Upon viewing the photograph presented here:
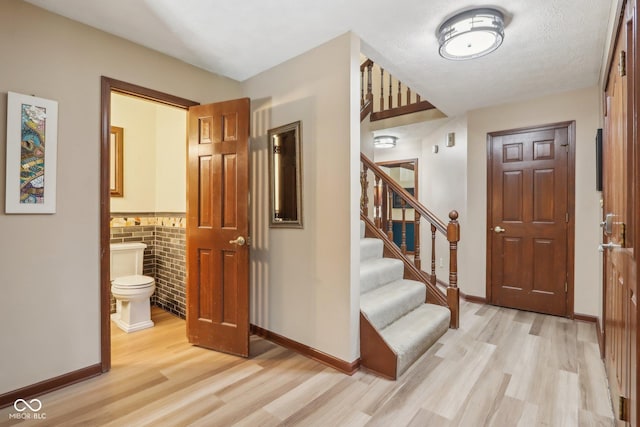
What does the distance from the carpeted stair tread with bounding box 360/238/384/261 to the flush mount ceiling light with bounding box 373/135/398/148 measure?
229 centimetres

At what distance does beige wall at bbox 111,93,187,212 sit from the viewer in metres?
3.52

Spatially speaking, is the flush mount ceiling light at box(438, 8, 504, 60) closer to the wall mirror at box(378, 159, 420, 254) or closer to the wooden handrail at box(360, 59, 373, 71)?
the wooden handrail at box(360, 59, 373, 71)

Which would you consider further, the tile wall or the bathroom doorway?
the tile wall

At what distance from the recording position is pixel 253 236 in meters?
2.96

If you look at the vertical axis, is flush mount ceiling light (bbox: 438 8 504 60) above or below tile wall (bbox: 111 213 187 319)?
above

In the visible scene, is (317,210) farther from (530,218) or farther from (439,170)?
(439,170)

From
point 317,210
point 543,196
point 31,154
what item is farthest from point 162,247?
point 543,196

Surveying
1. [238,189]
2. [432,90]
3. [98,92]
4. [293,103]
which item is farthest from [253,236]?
[432,90]

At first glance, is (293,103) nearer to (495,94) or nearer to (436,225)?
(436,225)

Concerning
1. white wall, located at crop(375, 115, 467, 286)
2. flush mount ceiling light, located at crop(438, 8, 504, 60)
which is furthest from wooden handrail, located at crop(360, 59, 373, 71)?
flush mount ceiling light, located at crop(438, 8, 504, 60)

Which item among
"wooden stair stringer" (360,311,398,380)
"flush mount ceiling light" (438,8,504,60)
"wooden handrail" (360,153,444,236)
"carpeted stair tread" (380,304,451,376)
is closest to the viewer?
"flush mount ceiling light" (438,8,504,60)

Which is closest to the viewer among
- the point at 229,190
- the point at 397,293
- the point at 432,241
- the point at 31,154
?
the point at 31,154

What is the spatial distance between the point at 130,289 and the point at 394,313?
2.47 m

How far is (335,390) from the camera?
79.7 inches
